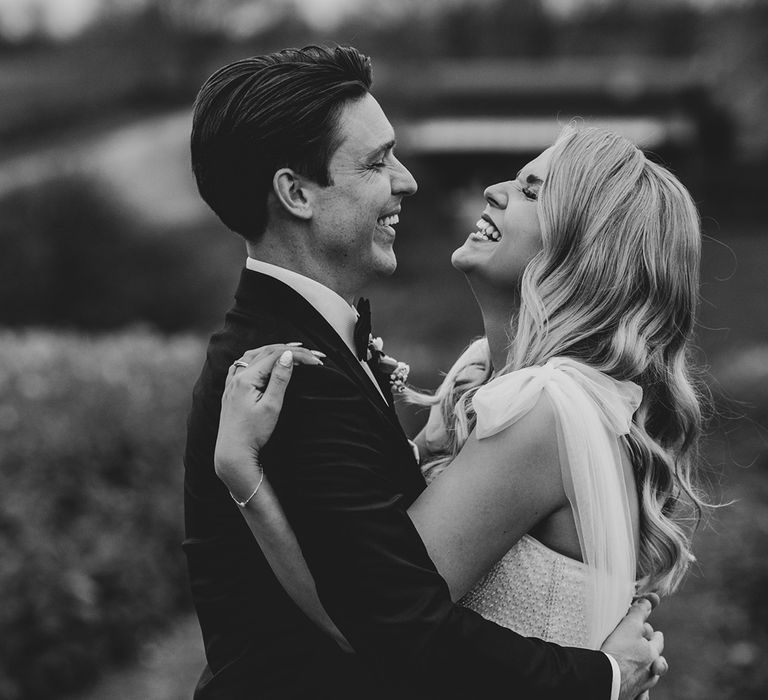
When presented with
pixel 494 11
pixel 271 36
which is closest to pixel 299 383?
pixel 271 36

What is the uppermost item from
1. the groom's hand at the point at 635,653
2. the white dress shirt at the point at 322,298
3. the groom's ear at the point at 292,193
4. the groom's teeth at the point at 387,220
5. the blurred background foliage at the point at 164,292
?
the groom's ear at the point at 292,193

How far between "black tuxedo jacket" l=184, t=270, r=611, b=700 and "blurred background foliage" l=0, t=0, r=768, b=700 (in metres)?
1.45

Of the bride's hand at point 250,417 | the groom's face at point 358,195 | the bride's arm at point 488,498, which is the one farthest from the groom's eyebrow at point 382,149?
the bride's arm at point 488,498

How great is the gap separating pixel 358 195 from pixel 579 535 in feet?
3.56

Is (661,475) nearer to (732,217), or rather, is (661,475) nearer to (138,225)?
(138,225)

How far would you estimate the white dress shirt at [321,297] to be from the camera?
285cm

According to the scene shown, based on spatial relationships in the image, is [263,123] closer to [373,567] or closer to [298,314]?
[298,314]

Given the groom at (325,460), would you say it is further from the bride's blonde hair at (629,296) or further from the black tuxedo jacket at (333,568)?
the bride's blonde hair at (629,296)

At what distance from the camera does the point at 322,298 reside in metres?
2.88

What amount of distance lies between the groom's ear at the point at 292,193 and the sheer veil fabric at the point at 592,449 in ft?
2.22

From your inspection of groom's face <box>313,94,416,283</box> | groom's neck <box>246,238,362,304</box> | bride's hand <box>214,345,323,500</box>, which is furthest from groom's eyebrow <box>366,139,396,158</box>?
bride's hand <box>214,345,323,500</box>

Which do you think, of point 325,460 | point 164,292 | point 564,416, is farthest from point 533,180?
point 164,292

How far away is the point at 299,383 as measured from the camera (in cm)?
256

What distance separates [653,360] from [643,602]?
70cm
